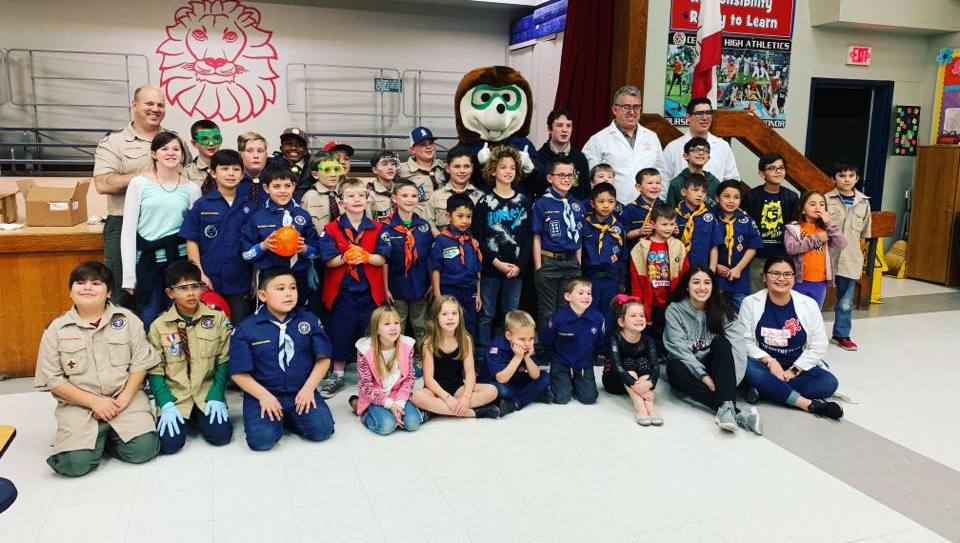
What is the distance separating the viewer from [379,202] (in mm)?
3949

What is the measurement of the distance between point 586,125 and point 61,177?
15.2 ft

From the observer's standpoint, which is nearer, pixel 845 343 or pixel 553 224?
pixel 553 224

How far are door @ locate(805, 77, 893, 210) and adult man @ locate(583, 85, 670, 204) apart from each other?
2.89 m

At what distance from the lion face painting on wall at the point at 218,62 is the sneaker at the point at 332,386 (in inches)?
171

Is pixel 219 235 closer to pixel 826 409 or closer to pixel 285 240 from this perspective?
pixel 285 240

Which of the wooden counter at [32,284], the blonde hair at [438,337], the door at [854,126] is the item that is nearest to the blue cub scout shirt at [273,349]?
the blonde hair at [438,337]

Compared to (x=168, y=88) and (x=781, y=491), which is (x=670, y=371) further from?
(x=168, y=88)

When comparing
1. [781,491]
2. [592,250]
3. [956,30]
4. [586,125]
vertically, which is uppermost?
[956,30]

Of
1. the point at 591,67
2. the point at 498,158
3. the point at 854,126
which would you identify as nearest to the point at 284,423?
the point at 498,158

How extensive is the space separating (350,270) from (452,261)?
0.53 meters

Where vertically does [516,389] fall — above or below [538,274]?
below

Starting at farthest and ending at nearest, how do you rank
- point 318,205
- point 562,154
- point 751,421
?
point 562,154 → point 318,205 → point 751,421

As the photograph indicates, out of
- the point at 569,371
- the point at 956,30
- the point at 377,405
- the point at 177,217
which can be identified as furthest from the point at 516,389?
the point at 956,30

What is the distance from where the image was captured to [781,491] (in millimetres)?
2631
